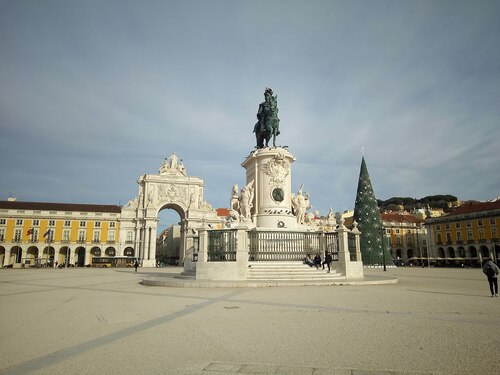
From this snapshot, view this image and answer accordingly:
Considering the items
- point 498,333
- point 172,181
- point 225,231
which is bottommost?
point 498,333

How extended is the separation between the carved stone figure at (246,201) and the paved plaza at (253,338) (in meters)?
9.93

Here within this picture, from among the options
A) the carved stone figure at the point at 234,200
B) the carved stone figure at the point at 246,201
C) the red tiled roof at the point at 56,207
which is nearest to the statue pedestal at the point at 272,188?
the carved stone figure at the point at 246,201

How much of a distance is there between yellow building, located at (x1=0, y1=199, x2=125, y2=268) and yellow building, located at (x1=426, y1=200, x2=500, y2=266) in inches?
2298

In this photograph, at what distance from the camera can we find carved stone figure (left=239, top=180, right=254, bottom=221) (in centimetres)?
1844

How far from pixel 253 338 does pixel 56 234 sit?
71679 millimetres

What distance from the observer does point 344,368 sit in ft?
12.4

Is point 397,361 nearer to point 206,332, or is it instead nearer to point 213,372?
point 213,372

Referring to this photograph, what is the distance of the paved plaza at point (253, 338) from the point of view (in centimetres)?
386

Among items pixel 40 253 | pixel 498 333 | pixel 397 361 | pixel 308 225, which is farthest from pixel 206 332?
pixel 40 253

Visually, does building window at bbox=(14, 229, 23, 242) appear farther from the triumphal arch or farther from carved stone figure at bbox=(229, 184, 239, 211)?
carved stone figure at bbox=(229, 184, 239, 211)

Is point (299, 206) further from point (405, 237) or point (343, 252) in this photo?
point (405, 237)

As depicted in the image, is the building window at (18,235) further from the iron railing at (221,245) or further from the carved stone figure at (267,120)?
the iron railing at (221,245)

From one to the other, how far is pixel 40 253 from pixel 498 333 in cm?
7343

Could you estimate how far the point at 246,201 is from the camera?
60.9ft
